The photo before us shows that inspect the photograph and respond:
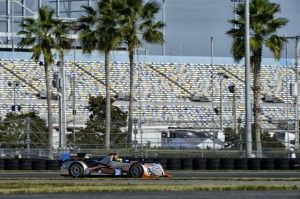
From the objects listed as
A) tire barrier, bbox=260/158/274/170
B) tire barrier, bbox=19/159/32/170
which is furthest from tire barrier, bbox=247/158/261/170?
tire barrier, bbox=19/159/32/170

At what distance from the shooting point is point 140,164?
106 ft

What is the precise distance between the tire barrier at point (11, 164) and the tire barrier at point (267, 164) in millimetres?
10825

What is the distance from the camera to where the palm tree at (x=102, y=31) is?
5356 centimetres

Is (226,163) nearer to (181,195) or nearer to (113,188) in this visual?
(113,188)

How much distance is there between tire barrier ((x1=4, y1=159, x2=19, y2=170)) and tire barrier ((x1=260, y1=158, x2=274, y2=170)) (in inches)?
426

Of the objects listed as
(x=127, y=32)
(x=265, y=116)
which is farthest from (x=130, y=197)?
(x=265, y=116)

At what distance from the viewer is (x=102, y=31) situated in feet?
178

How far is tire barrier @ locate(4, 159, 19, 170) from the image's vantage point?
129 ft

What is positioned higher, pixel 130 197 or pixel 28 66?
pixel 28 66

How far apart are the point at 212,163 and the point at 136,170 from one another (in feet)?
23.7

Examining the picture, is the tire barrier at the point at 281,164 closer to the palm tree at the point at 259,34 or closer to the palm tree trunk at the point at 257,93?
the palm tree trunk at the point at 257,93

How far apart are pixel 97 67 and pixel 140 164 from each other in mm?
65647

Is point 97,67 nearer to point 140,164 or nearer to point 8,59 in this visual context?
point 8,59

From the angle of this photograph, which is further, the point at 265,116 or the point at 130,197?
the point at 265,116
